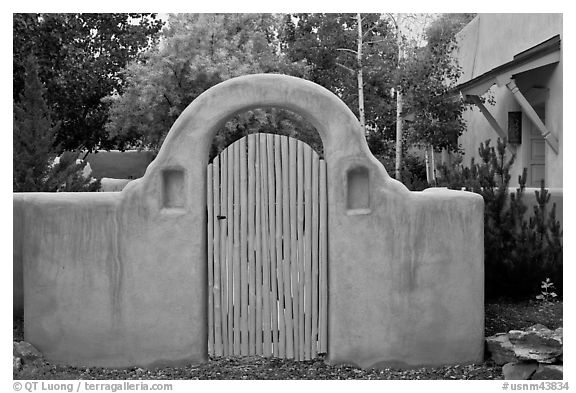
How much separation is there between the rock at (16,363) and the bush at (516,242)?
5.97 metres

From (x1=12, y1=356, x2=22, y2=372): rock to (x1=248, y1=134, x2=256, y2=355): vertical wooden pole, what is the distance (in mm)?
2318

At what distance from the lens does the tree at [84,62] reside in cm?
2088

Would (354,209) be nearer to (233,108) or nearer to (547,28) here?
(233,108)

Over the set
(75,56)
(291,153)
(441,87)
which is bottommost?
(291,153)

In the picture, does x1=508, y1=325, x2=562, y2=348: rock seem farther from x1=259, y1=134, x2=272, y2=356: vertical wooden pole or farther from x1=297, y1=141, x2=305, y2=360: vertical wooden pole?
x1=259, y1=134, x2=272, y2=356: vertical wooden pole

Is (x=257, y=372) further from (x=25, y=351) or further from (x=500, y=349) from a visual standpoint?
(x=500, y=349)

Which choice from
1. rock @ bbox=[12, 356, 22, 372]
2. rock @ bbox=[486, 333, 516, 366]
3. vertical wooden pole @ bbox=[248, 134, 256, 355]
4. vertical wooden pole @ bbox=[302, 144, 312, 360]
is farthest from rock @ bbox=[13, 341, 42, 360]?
rock @ bbox=[486, 333, 516, 366]

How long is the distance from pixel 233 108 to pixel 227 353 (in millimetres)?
2599

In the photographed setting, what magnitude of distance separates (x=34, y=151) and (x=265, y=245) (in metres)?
4.64

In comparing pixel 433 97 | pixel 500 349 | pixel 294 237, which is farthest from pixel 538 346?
pixel 433 97

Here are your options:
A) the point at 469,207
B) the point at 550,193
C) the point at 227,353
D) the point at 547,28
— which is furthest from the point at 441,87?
the point at 227,353

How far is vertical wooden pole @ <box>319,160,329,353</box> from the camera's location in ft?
23.9

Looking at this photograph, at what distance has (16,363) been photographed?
6.87 metres

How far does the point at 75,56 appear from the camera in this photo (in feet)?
71.5
